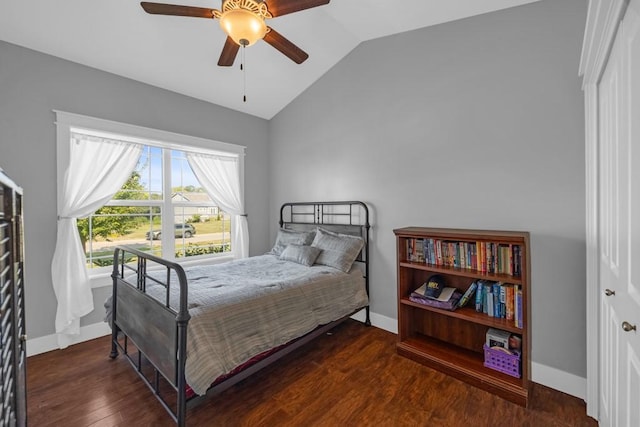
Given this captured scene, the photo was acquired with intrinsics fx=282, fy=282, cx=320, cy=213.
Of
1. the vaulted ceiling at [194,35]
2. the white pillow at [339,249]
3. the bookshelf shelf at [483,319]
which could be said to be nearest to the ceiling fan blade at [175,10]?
the vaulted ceiling at [194,35]

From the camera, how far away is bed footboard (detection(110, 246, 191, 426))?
4.89ft

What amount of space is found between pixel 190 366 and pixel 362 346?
62.7 inches

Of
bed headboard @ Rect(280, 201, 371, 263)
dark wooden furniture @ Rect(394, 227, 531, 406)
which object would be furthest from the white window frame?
dark wooden furniture @ Rect(394, 227, 531, 406)

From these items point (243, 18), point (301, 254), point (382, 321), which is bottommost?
point (382, 321)

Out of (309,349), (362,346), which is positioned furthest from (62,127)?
(362,346)

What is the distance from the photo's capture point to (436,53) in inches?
101

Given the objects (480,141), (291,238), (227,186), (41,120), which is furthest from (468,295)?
(41,120)

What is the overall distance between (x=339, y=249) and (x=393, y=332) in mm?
1007

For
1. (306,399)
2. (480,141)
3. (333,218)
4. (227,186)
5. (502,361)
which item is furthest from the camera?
(227,186)

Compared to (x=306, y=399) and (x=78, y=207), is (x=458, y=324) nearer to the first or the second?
(x=306, y=399)

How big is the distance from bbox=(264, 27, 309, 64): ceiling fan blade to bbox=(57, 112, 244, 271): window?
186 centimetres

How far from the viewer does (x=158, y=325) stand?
1.70m

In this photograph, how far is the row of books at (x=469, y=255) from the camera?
205 centimetres

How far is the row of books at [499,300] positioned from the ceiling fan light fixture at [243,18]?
2.36 metres
